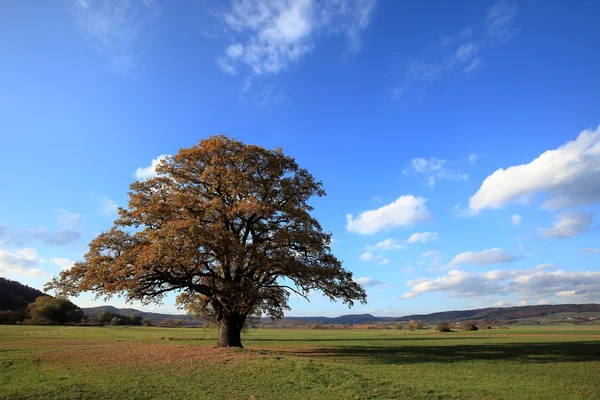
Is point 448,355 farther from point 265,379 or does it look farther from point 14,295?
point 14,295

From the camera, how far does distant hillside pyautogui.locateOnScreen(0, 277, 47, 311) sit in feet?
380

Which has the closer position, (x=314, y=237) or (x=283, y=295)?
(x=314, y=237)

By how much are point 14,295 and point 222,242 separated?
466ft

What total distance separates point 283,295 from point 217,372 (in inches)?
459

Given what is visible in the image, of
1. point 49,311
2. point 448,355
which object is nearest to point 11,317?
point 49,311

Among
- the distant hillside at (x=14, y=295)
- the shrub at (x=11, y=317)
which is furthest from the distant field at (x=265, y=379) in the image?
the distant hillside at (x=14, y=295)

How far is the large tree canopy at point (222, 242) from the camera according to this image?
22.6 metres

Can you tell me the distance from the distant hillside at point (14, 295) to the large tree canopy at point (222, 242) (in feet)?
379

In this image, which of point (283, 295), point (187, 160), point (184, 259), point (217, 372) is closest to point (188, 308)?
point (283, 295)

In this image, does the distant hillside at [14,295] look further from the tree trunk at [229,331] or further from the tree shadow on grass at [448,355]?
the tree shadow on grass at [448,355]

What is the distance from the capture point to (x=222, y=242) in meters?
22.7

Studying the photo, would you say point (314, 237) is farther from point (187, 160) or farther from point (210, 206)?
point (187, 160)

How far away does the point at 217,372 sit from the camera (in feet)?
53.8

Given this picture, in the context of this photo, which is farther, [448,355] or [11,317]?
[11,317]
